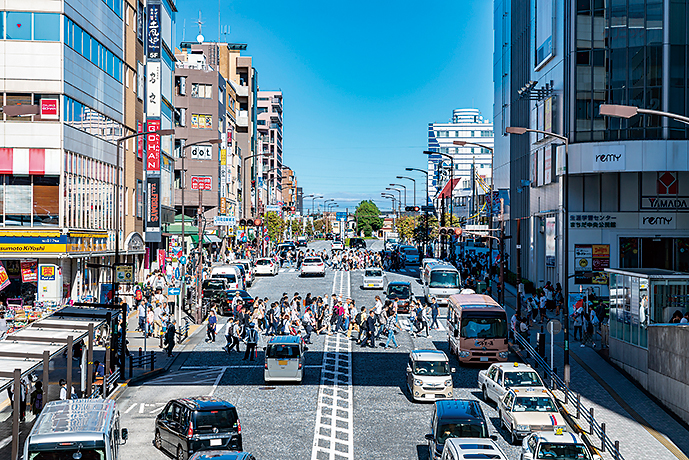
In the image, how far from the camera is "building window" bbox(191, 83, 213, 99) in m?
89.0

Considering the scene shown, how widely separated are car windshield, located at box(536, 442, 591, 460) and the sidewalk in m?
3.12

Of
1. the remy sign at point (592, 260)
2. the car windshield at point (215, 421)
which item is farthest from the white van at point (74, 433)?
the remy sign at point (592, 260)

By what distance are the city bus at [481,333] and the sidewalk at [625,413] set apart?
2655 mm

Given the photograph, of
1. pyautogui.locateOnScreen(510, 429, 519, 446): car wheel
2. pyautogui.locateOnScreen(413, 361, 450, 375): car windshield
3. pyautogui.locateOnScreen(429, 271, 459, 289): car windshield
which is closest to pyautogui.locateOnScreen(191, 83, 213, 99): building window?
pyautogui.locateOnScreen(429, 271, 459, 289): car windshield

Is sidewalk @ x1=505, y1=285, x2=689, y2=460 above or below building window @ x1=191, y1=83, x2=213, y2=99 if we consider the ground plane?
below

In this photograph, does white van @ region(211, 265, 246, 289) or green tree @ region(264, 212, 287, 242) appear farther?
green tree @ region(264, 212, 287, 242)

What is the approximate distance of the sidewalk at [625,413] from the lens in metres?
20.6

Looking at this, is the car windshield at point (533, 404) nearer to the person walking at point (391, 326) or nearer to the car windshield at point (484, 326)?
the car windshield at point (484, 326)

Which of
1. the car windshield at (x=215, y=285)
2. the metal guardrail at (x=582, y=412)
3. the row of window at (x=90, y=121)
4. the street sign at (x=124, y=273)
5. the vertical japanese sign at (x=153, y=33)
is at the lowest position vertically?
the metal guardrail at (x=582, y=412)

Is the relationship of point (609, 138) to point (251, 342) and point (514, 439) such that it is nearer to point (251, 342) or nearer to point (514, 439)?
point (251, 342)

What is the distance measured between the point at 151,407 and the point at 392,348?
13.8m

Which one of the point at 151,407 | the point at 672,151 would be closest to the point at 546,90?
the point at 672,151

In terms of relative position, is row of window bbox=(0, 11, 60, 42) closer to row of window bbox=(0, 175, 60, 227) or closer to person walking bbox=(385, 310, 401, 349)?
row of window bbox=(0, 175, 60, 227)

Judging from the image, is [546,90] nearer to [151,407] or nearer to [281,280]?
[281,280]
